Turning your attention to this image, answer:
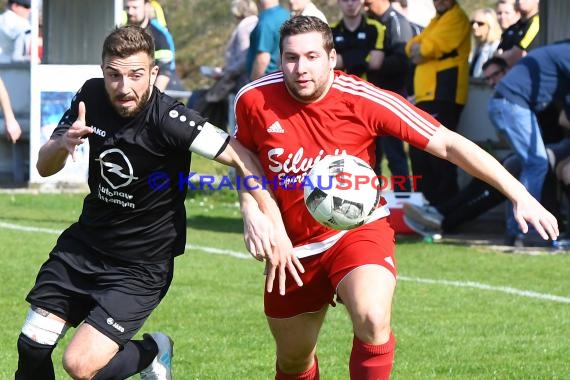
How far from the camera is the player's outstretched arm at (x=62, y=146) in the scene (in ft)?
19.2

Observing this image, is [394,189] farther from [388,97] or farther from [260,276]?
[388,97]

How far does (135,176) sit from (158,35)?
26.4ft

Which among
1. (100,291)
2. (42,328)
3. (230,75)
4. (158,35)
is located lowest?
(230,75)

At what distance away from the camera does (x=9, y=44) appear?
59.5ft

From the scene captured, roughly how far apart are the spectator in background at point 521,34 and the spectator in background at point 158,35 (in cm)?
359

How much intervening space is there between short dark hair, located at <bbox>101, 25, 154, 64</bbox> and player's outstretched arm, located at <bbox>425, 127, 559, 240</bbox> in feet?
4.72

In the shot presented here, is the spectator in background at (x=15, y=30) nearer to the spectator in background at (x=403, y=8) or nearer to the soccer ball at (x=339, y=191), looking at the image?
the spectator in background at (x=403, y=8)

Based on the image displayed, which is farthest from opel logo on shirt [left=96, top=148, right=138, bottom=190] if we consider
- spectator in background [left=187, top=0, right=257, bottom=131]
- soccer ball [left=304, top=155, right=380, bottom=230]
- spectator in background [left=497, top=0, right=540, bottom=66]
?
spectator in background [left=187, top=0, right=257, bottom=131]

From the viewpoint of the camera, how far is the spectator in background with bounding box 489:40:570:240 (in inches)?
448

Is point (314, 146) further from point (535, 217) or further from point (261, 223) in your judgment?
point (535, 217)

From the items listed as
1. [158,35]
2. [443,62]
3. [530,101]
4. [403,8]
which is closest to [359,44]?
[443,62]

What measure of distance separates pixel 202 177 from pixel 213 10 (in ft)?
43.6

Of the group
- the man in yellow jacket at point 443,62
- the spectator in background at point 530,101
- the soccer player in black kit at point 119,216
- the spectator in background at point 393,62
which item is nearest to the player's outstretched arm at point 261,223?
the soccer player in black kit at point 119,216

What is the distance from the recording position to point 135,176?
616 centimetres
